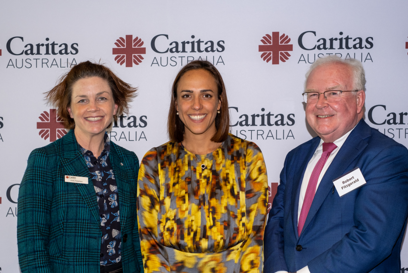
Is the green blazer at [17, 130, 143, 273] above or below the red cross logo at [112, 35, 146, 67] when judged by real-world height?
below

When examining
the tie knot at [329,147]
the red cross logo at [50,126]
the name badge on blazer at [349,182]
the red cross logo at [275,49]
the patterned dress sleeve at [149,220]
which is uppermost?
the red cross logo at [275,49]

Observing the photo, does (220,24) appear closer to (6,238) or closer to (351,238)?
(351,238)

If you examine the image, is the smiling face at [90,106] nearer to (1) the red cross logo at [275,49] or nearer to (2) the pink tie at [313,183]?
(2) the pink tie at [313,183]

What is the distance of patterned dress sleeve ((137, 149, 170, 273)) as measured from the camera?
1932 millimetres

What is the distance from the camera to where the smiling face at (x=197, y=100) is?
2084mm

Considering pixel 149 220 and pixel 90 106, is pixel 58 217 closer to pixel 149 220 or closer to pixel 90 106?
pixel 149 220

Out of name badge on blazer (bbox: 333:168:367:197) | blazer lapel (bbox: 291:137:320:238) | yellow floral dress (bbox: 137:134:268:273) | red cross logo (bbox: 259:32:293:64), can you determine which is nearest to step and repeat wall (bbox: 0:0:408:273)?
red cross logo (bbox: 259:32:293:64)

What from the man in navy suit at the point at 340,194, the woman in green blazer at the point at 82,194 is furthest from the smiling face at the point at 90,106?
the man in navy suit at the point at 340,194

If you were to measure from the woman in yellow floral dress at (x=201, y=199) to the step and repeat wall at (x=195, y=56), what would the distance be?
2.89ft

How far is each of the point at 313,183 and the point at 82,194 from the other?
1.31 metres

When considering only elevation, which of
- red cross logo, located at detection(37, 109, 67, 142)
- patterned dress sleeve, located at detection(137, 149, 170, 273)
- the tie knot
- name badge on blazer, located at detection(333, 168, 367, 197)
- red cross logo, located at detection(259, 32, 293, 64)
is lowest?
patterned dress sleeve, located at detection(137, 149, 170, 273)

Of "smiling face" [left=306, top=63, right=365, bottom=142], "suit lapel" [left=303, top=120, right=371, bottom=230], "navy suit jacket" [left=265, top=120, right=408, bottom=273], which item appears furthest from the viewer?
"smiling face" [left=306, top=63, right=365, bottom=142]

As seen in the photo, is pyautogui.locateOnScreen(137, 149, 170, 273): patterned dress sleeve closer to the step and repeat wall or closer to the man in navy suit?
the man in navy suit

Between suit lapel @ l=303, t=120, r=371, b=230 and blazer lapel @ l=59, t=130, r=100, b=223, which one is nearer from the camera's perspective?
suit lapel @ l=303, t=120, r=371, b=230
